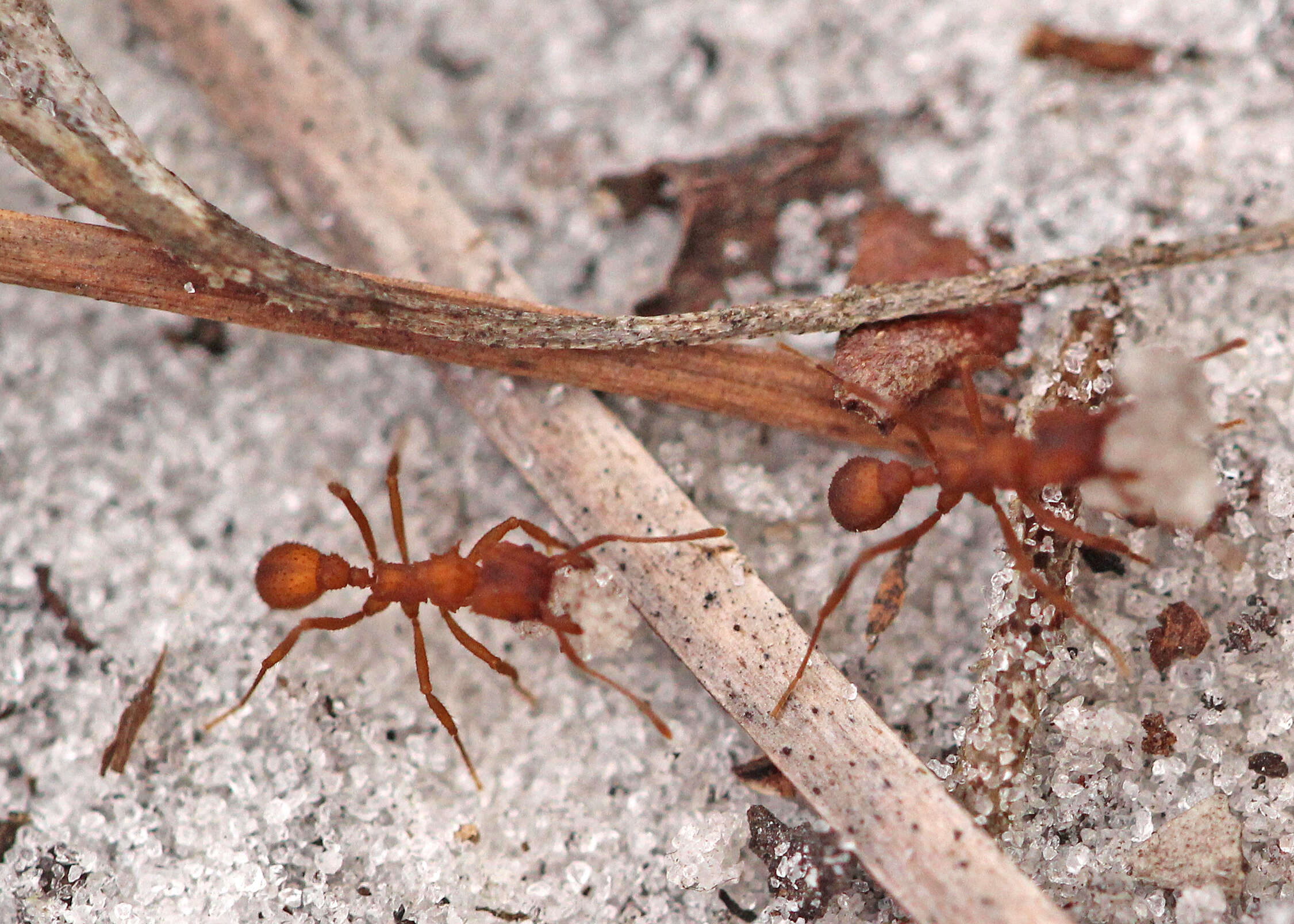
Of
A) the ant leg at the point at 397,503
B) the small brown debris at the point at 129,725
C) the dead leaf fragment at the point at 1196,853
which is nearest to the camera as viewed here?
the dead leaf fragment at the point at 1196,853

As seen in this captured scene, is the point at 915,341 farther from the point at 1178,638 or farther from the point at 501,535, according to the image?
the point at 501,535

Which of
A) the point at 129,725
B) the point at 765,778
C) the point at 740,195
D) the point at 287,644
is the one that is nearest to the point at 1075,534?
the point at 765,778

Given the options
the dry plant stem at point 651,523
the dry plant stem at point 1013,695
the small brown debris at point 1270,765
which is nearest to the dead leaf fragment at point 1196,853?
the small brown debris at point 1270,765

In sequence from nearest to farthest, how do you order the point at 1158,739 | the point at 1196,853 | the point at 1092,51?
1. the point at 1196,853
2. the point at 1158,739
3. the point at 1092,51

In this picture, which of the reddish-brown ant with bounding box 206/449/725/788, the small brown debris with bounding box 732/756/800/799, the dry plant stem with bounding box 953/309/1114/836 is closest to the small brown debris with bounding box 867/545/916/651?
the dry plant stem with bounding box 953/309/1114/836

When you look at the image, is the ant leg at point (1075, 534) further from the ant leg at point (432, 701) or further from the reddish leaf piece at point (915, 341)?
the ant leg at point (432, 701)

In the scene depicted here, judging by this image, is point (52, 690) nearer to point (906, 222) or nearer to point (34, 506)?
point (34, 506)

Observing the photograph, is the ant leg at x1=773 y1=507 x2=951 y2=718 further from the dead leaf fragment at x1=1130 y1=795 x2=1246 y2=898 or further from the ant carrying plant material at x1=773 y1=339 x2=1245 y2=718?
the dead leaf fragment at x1=1130 y1=795 x2=1246 y2=898
